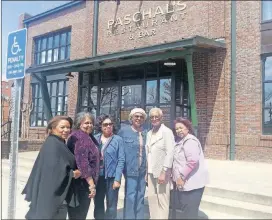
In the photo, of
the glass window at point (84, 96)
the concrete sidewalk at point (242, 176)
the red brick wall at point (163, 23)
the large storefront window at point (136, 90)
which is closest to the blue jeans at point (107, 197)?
the concrete sidewalk at point (242, 176)

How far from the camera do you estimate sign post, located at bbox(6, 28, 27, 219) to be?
3.10m

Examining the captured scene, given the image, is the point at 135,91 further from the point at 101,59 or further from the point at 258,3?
the point at 258,3

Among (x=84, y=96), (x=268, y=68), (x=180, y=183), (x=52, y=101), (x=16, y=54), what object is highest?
(x=268, y=68)

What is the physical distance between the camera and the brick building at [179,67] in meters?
8.37

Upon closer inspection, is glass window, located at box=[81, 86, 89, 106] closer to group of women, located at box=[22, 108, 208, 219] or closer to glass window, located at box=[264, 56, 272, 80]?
glass window, located at box=[264, 56, 272, 80]

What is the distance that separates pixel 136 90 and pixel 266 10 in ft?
15.3

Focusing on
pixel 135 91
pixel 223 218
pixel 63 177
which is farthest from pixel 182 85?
pixel 63 177

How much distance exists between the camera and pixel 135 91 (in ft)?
34.8

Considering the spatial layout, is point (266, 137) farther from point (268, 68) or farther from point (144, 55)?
point (144, 55)

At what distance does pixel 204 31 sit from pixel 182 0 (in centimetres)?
137

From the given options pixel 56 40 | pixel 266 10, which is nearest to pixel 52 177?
pixel 266 10

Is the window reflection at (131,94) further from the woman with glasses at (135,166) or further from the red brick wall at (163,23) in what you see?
the woman with glasses at (135,166)

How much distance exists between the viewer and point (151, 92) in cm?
1017

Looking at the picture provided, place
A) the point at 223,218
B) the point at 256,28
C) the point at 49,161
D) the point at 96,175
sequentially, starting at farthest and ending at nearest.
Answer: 1. the point at 256,28
2. the point at 223,218
3. the point at 96,175
4. the point at 49,161
